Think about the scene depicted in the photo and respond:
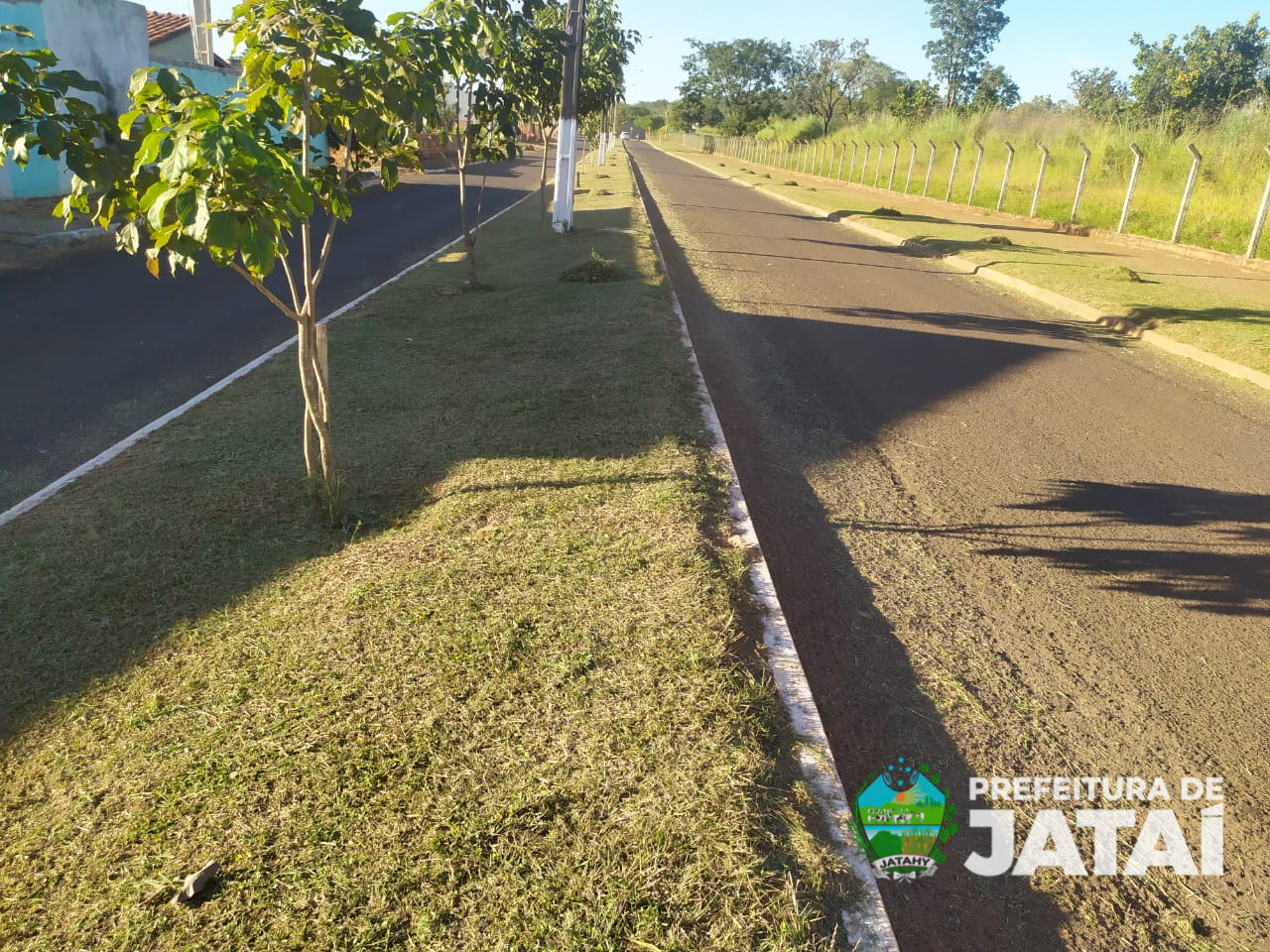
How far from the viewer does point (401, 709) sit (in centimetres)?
284

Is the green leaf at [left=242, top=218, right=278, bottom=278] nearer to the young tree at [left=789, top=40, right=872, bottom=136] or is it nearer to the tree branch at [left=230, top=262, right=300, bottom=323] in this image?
the tree branch at [left=230, top=262, right=300, bottom=323]

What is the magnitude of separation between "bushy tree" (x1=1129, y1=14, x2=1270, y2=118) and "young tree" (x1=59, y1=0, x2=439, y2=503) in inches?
1576

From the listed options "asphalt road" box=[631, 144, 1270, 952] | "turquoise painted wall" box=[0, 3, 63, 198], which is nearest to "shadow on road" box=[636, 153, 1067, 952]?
"asphalt road" box=[631, 144, 1270, 952]

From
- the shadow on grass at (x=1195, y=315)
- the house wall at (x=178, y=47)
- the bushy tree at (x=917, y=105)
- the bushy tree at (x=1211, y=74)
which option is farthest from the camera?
the bushy tree at (x=917, y=105)

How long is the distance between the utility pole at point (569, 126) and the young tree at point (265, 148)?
1088 cm

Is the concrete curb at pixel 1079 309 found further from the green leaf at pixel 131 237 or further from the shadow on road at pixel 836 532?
the green leaf at pixel 131 237

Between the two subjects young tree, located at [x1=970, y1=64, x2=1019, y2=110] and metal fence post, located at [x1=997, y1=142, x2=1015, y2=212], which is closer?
metal fence post, located at [x1=997, y1=142, x2=1015, y2=212]

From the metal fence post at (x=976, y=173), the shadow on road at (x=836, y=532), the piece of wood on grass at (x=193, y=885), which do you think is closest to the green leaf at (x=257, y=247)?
the piece of wood on grass at (x=193, y=885)

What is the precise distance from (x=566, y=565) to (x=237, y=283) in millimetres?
9063

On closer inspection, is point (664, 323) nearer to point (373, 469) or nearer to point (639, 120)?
point (373, 469)

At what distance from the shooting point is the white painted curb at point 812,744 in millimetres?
2193

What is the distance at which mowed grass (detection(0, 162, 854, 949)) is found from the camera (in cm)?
216

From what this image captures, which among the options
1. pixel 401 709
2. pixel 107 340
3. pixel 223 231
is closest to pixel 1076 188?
pixel 107 340

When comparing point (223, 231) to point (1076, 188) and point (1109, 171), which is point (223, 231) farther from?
point (1109, 171)
